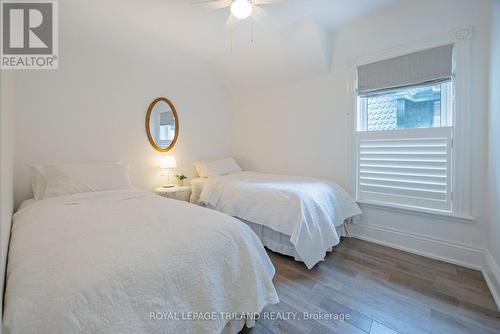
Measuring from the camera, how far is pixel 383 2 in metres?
2.16

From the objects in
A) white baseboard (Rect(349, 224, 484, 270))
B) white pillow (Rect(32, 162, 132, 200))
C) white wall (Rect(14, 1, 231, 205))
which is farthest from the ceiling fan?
white baseboard (Rect(349, 224, 484, 270))

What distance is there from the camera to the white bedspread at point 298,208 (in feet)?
5.94

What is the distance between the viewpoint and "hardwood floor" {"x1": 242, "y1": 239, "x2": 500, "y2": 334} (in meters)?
1.27

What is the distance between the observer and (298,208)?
1860mm

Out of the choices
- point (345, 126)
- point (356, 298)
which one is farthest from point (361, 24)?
point (356, 298)

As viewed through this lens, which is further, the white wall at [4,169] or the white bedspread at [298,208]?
the white bedspread at [298,208]

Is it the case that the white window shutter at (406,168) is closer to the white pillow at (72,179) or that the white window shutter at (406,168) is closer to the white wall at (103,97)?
the white wall at (103,97)

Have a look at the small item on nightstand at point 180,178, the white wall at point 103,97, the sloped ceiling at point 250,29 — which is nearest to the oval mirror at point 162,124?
the white wall at point 103,97

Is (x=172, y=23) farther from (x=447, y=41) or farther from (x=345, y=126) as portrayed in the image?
(x=447, y=41)

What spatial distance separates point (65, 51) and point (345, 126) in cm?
332

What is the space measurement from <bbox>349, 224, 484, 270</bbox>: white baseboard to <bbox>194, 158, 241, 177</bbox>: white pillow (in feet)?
6.46

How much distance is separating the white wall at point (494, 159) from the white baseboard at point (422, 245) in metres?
0.16

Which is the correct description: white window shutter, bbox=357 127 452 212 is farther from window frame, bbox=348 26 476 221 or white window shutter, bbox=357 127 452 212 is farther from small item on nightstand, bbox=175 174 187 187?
small item on nightstand, bbox=175 174 187 187

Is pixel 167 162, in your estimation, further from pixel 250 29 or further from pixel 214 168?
pixel 250 29
